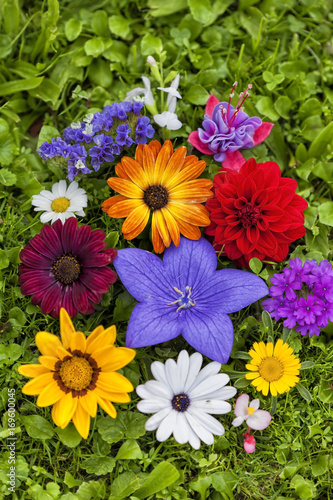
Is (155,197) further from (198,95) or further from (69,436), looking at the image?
(69,436)

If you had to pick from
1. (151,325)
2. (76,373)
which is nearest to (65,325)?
(76,373)

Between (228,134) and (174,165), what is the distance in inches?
9.8

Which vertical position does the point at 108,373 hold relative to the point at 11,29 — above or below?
below

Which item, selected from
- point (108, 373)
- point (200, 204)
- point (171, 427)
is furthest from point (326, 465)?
point (200, 204)

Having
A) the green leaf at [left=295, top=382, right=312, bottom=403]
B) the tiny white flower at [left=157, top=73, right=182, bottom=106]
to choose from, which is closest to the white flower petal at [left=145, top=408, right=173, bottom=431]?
the green leaf at [left=295, top=382, right=312, bottom=403]

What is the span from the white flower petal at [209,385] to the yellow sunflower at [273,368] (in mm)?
95

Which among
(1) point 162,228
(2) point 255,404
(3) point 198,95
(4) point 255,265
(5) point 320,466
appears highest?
(3) point 198,95

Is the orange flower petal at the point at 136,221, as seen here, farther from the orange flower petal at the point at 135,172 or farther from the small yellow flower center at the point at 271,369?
the small yellow flower center at the point at 271,369

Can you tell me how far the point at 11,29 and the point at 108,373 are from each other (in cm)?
149

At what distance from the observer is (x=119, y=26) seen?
2.10m

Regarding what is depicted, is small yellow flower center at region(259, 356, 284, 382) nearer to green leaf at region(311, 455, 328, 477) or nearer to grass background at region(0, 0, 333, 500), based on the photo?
grass background at region(0, 0, 333, 500)

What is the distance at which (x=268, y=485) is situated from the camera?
1.71 m

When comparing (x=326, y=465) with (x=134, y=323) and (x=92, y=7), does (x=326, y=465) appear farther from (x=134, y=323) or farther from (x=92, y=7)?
(x=92, y=7)

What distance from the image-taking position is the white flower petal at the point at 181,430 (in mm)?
1577
